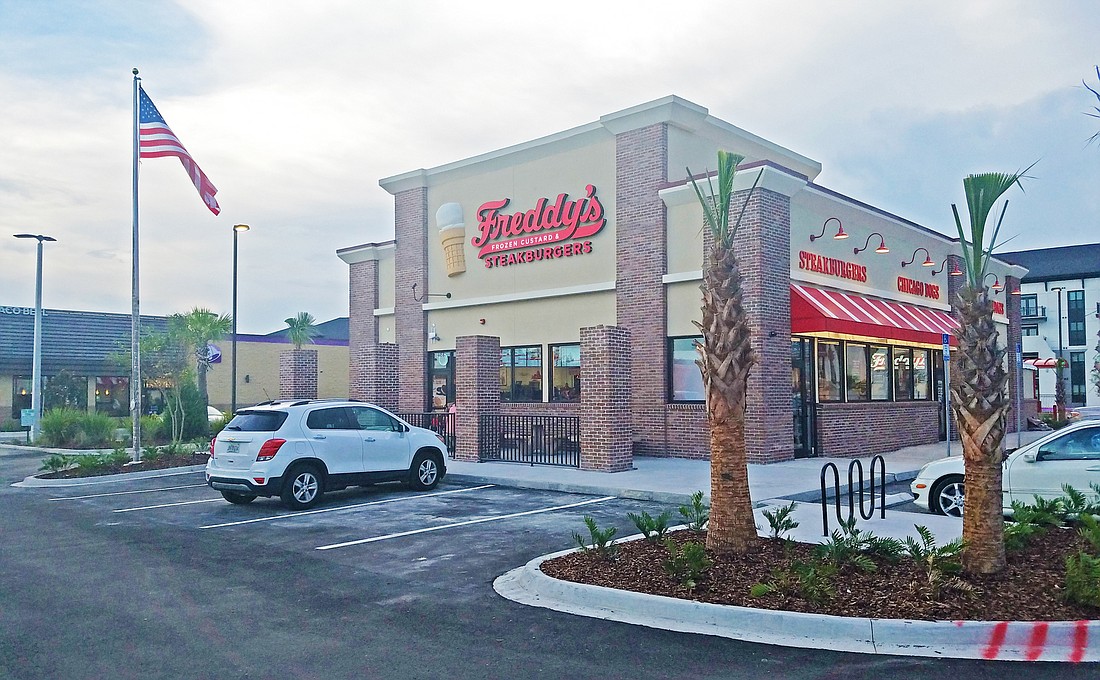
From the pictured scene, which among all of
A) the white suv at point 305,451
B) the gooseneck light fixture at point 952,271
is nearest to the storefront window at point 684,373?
the white suv at point 305,451

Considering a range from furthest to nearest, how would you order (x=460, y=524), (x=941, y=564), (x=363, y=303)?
(x=363, y=303)
(x=460, y=524)
(x=941, y=564)

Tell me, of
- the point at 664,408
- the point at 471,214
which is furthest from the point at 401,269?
the point at 664,408

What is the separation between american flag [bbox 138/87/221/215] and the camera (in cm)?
2094

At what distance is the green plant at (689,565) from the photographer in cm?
741

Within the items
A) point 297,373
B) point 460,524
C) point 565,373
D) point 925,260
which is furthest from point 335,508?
point 925,260

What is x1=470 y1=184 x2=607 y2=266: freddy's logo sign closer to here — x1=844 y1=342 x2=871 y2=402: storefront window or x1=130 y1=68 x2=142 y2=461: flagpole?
x1=844 y1=342 x2=871 y2=402: storefront window

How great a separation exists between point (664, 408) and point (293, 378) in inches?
472

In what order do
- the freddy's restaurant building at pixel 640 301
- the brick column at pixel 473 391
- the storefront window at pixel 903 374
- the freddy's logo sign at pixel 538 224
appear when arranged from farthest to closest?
1. the storefront window at pixel 903 374
2. the freddy's logo sign at pixel 538 224
3. the brick column at pixel 473 391
4. the freddy's restaurant building at pixel 640 301

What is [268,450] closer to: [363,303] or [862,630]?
[862,630]

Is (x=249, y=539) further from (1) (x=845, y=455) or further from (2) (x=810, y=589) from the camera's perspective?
(1) (x=845, y=455)

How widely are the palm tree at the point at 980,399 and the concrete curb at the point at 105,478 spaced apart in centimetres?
1714

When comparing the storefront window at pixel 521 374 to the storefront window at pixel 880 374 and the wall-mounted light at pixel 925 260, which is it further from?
the wall-mounted light at pixel 925 260

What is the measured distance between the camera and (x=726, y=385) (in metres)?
8.31

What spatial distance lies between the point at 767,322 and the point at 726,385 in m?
10.4
